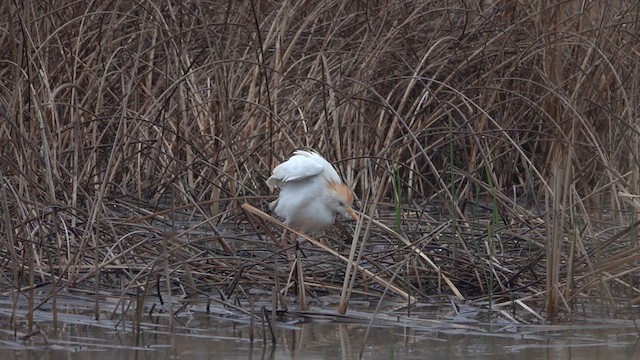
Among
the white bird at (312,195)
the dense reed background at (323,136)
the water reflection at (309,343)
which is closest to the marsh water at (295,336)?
the water reflection at (309,343)

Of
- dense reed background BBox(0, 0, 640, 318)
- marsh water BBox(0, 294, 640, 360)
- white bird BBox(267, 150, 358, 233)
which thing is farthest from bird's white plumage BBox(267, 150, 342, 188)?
marsh water BBox(0, 294, 640, 360)

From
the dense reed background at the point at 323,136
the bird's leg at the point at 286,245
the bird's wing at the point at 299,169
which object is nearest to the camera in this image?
the bird's wing at the point at 299,169

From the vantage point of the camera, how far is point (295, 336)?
14.2ft

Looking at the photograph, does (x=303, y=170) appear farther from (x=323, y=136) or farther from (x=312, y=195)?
(x=323, y=136)

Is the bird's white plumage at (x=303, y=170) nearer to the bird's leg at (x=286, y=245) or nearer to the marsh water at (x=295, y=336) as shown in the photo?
the bird's leg at (x=286, y=245)

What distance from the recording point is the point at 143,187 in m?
6.84

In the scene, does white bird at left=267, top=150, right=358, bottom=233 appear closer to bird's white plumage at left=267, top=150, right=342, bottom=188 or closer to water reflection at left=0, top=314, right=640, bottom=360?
bird's white plumage at left=267, top=150, right=342, bottom=188

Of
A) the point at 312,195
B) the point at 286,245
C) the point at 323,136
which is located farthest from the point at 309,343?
the point at 323,136

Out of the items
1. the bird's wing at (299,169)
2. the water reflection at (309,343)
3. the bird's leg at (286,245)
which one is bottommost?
the water reflection at (309,343)

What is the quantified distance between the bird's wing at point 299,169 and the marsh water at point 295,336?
58 cm

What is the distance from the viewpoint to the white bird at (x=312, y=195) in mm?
5113

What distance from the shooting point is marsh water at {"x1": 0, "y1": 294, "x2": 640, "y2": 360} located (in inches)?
156

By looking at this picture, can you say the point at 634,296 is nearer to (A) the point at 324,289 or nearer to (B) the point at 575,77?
(A) the point at 324,289

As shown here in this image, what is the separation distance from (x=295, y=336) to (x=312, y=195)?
92cm
